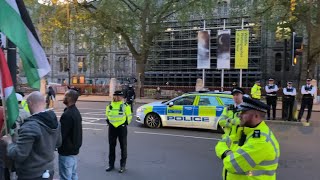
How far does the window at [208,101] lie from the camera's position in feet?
42.1

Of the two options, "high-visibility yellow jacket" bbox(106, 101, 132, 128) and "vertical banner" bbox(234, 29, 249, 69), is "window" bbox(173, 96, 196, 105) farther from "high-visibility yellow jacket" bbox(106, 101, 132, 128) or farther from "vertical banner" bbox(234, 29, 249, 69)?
"vertical banner" bbox(234, 29, 249, 69)

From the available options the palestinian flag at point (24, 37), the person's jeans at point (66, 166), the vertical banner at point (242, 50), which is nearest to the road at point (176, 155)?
the person's jeans at point (66, 166)

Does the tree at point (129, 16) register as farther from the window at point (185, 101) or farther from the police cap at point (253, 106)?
the police cap at point (253, 106)

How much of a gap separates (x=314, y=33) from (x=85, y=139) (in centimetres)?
2043

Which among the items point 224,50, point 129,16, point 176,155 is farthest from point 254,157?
point 129,16

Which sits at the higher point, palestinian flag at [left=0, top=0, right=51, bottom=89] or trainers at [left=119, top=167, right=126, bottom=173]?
palestinian flag at [left=0, top=0, right=51, bottom=89]

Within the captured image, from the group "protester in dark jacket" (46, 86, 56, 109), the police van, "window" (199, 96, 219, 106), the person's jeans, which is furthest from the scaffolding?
the person's jeans

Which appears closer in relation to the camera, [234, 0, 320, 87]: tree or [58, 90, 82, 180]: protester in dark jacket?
[58, 90, 82, 180]: protester in dark jacket

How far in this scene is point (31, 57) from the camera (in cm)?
355

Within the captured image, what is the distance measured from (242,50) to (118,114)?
78.2 feet

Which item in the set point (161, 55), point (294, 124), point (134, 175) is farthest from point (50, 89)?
point (161, 55)

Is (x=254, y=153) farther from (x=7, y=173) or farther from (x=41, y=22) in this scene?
(x=41, y=22)

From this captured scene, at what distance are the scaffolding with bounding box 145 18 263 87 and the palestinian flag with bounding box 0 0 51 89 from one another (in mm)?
46618

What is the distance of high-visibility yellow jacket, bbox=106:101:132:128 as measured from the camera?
292 inches
